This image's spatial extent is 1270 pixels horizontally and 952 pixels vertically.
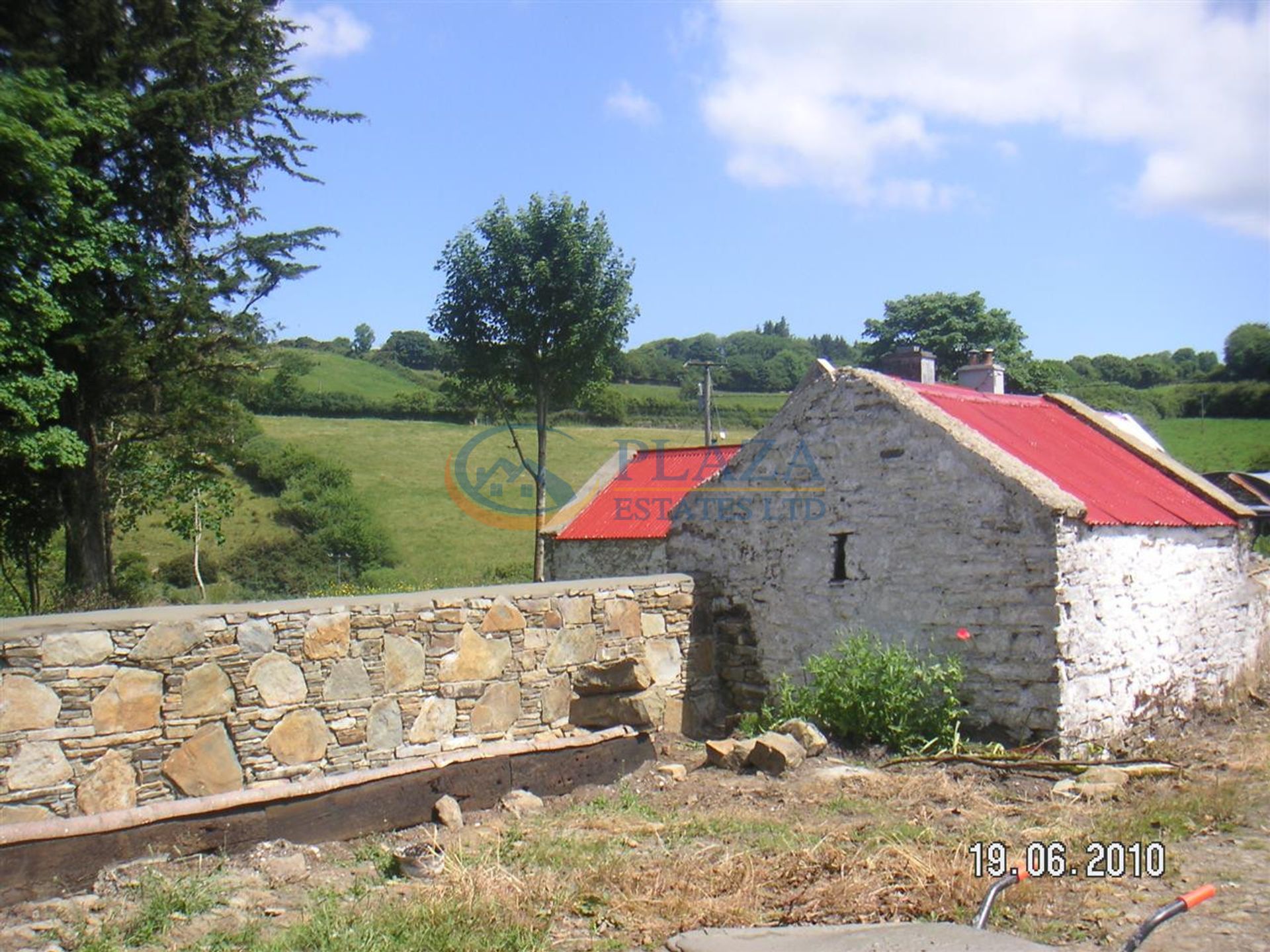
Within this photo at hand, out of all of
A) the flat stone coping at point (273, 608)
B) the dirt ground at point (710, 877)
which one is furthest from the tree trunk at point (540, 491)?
the dirt ground at point (710, 877)

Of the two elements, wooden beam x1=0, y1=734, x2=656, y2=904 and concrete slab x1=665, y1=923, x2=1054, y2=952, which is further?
wooden beam x1=0, y1=734, x2=656, y2=904

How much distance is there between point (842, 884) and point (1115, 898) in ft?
4.31

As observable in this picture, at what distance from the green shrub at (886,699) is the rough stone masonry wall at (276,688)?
4.87ft

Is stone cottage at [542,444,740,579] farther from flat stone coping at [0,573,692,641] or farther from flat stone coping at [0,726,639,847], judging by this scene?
flat stone coping at [0,726,639,847]

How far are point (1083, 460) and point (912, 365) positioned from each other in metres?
4.49

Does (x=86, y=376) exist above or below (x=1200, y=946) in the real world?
above

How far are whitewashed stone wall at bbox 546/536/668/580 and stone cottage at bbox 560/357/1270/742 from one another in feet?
26.4

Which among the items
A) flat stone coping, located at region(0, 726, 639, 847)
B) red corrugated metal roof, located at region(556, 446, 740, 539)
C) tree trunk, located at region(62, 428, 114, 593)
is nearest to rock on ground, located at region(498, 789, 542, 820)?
flat stone coping, located at region(0, 726, 639, 847)

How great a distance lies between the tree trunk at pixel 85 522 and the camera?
618 inches

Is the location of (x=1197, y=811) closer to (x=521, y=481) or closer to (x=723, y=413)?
(x=521, y=481)

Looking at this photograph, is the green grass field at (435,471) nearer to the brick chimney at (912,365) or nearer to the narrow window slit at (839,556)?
the brick chimney at (912,365)

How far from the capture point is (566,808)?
6.36 m

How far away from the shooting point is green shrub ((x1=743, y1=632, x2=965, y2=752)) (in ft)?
25.7

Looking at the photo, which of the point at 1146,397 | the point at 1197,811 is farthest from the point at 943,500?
the point at 1146,397
